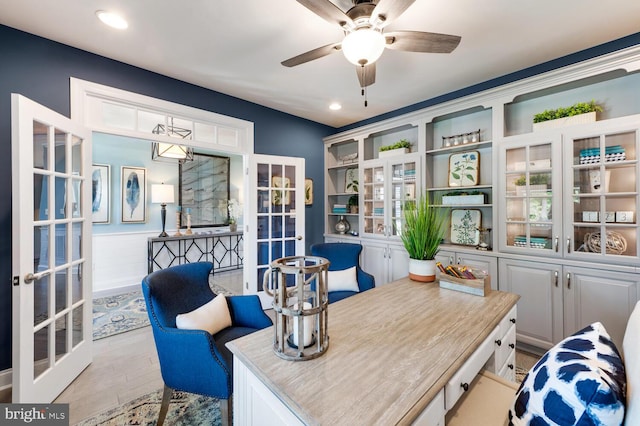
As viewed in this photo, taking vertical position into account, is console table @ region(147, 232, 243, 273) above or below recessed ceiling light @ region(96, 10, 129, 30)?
below

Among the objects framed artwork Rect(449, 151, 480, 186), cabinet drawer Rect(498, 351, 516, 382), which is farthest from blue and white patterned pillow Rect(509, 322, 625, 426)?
framed artwork Rect(449, 151, 480, 186)

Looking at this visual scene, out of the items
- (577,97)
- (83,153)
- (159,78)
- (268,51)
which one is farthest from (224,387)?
(577,97)

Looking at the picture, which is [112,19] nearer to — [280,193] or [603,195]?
[280,193]

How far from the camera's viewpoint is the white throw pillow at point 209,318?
5.41ft

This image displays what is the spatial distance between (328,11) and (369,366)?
5.51 feet

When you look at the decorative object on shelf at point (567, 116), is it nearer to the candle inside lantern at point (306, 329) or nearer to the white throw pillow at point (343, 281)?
the white throw pillow at point (343, 281)

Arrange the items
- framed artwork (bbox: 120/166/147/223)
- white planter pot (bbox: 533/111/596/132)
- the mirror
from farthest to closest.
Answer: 1. the mirror
2. framed artwork (bbox: 120/166/147/223)
3. white planter pot (bbox: 533/111/596/132)

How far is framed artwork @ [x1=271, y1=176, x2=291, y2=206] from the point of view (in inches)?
148

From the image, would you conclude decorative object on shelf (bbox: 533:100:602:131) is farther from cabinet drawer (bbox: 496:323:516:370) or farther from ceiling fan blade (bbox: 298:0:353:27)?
ceiling fan blade (bbox: 298:0:353:27)

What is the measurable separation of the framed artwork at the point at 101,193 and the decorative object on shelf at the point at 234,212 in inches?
79.9

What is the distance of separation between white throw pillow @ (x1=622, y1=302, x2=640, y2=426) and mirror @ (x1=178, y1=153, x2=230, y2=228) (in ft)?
18.5

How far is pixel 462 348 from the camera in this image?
1130mm

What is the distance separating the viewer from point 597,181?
7.41 ft

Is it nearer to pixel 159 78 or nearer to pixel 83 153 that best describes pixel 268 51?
pixel 159 78
